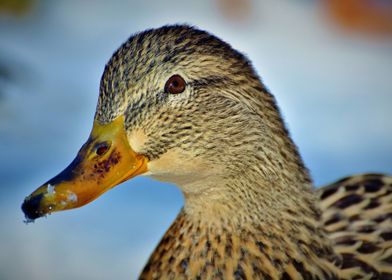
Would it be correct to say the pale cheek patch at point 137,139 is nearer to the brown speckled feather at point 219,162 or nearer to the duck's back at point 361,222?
the brown speckled feather at point 219,162

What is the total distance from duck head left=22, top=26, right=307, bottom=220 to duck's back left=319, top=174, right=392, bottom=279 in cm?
30

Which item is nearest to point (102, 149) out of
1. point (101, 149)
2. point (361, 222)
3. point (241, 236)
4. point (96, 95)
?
point (101, 149)

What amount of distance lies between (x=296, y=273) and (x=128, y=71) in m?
0.60

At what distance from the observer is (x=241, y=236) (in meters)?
1.93

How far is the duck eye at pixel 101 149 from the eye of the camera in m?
1.79

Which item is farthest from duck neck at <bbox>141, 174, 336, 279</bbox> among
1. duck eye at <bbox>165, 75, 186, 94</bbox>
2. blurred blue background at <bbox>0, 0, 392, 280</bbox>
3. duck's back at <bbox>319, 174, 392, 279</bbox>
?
blurred blue background at <bbox>0, 0, 392, 280</bbox>

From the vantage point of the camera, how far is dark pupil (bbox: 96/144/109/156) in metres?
1.79

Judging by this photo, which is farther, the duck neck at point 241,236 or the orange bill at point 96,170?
the duck neck at point 241,236

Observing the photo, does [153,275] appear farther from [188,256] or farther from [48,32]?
[48,32]

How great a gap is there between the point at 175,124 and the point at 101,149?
170 millimetres

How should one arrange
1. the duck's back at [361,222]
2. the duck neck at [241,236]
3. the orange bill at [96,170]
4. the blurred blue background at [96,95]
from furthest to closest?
the blurred blue background at [96,95] → the duck's back at [361,222] → the duck neck at [241,236] → the orange bill at [96,170]

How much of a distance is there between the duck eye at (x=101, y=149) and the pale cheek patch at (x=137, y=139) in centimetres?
5

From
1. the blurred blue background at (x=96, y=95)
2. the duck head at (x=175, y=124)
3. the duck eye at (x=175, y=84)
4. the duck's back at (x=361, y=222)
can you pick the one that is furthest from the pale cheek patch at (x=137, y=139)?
the blurred blue background at (x=96, y=95)

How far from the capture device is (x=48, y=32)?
4043 millimetres
